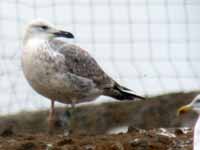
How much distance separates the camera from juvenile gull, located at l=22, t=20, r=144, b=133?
1173 cm

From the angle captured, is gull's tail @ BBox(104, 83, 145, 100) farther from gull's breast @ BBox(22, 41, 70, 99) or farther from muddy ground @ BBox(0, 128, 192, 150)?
muddy ground @ BBox(0, 128, 192, 150)

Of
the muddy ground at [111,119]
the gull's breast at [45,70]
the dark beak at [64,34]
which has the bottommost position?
the muddy ground at [111,119]

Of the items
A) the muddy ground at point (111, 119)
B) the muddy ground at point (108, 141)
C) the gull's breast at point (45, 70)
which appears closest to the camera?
the muddy ground at point (108, 141)

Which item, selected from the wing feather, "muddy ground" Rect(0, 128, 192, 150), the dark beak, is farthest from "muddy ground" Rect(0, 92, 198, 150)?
the dark beak

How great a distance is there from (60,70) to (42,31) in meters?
0.55

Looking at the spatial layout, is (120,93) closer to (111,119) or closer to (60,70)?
(111,119)

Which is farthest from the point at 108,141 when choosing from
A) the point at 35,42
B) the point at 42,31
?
the point at 42,31

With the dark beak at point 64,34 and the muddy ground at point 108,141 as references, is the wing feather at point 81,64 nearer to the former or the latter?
the dark beak at point 64,34

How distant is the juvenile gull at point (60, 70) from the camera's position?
11.7m

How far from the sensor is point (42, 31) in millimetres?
12219

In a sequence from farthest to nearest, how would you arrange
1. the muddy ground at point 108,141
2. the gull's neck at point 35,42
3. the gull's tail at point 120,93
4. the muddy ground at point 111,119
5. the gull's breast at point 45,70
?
1. the gull's tail at point 120,93
2. the gull's neck at point 35,42
3. the gull's breast at point 45,70
4. the muddy ground at point 111,119
5. the muddy ground at point 108,141

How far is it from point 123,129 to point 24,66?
4.34 feet

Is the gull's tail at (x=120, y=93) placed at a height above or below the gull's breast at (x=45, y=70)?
below

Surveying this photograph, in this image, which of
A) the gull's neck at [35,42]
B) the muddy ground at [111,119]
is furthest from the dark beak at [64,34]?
the muddy ground at [111,119]
